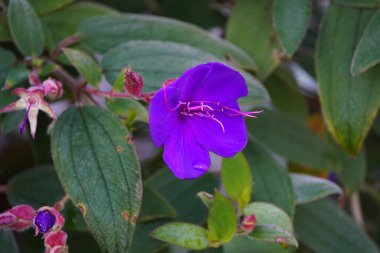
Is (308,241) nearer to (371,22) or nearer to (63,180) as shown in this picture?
(371,22)

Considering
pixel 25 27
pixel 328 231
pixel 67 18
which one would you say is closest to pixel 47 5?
pixel 67 18

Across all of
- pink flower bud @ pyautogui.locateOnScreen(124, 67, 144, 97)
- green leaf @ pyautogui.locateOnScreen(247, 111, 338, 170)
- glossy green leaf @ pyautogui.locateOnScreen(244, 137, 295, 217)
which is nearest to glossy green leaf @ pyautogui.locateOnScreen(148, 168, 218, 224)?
glossy green leaf @ pyautogui.locateOnScreen(244, 137, 295, 217)

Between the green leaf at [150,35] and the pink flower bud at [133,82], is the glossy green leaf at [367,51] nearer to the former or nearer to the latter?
the green leaf at [150,35]

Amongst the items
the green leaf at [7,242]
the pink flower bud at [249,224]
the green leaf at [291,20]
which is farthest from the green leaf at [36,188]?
the green leaf at [291,20]

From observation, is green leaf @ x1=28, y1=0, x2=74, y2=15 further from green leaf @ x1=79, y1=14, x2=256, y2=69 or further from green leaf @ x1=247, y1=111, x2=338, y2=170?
green leaf @ x1=247, y1=111, x2=338, y2=170

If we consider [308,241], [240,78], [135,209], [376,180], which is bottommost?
[376,180]

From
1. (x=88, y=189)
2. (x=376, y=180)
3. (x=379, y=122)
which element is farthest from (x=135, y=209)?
(x=376, y=180)

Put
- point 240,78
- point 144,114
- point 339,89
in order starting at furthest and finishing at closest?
point 339,89 < point 144,114 < point 240,78
